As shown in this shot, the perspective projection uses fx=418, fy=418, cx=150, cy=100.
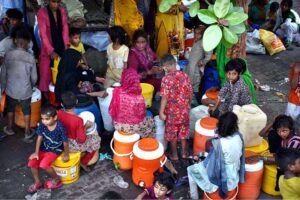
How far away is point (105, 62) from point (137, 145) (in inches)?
102

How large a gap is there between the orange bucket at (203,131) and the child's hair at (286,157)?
0.91 m

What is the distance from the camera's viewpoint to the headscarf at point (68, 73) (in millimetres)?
5316

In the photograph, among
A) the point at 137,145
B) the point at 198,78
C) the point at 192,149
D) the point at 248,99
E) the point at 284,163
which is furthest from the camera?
the point at 198,78

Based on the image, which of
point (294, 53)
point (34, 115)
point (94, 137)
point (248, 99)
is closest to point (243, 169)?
point (248, 99)

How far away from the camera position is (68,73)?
5.33 meters

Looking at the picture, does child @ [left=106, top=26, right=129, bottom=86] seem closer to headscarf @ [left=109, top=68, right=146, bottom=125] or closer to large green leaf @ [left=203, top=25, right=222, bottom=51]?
headscarf @ [left=109, top=68, right=146, bottom=125]

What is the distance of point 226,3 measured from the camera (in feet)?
10.7

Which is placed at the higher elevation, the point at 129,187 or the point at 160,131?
the point at 160,131

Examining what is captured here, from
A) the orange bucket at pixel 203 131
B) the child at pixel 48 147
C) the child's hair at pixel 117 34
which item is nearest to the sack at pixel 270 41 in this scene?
the child's hair at pixel 117 34

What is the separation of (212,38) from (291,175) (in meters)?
1.69

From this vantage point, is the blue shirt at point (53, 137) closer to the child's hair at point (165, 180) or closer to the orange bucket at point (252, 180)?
the child's hair at point (165, 180)

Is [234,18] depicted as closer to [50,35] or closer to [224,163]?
[224,163]

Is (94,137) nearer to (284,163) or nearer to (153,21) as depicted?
(284,163)

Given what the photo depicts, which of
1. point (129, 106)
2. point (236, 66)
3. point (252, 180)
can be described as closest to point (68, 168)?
point (129, 106)
